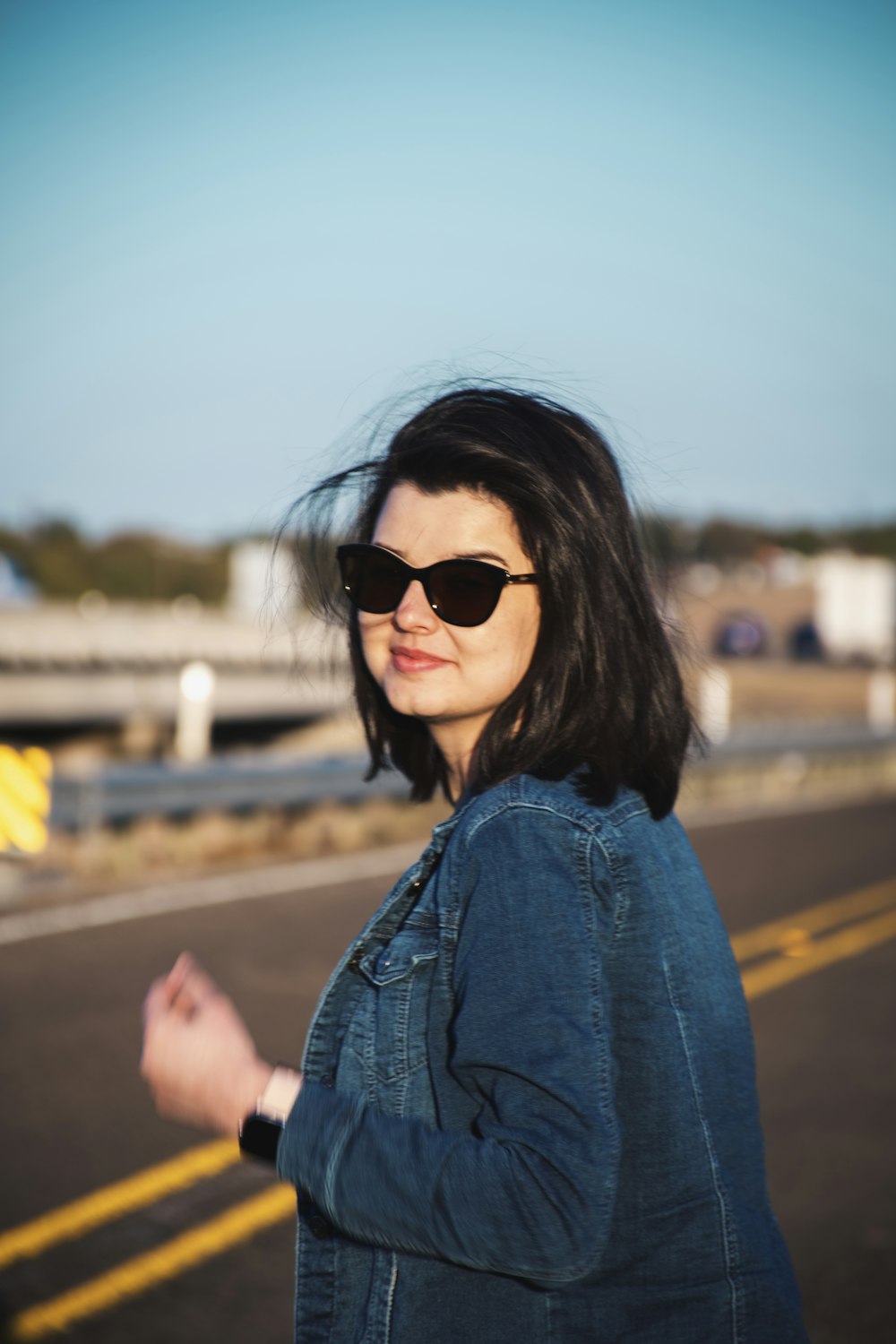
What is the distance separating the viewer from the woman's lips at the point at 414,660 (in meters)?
2.03

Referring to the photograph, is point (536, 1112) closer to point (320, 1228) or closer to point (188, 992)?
point (320, 1228)

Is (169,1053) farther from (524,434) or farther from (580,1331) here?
(524,434)

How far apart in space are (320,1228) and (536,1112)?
41 cm

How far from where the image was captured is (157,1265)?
14.6ft

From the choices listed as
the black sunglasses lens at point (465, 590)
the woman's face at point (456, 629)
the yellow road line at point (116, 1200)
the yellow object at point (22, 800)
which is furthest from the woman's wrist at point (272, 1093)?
the yellow object at point (22, 800)

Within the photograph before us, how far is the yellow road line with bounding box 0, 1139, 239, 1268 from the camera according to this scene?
4.52 m

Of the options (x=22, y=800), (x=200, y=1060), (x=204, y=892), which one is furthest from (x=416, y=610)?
(x=22, y=800)

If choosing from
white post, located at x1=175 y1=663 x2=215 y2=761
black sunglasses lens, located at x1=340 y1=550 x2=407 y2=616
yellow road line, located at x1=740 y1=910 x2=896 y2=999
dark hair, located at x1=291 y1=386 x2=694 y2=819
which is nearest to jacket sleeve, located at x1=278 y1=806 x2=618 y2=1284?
dark hair, located at x1=291 y1=386 x2=694 y2=819

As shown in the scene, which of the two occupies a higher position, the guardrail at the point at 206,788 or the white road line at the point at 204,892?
the guardrail at the point at 206,788

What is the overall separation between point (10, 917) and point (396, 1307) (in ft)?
26.4

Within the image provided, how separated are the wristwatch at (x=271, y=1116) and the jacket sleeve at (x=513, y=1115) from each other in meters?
0.06

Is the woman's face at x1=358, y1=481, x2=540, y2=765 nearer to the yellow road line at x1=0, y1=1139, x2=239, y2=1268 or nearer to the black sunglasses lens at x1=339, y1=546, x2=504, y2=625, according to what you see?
the black sunglasses lens at x1=339, y1=546, x2=504, y2=625

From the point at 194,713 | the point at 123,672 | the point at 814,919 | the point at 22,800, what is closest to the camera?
the point at 22,800

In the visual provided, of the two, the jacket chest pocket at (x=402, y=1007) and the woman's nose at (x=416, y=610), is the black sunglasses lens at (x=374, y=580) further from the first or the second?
the jacket chest pocket at (x=402, y=1007)
